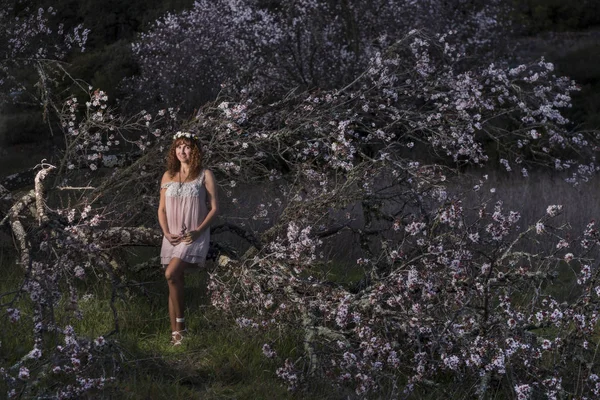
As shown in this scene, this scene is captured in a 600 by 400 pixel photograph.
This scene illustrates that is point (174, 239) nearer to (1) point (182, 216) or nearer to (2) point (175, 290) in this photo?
(1) point (182, 216)

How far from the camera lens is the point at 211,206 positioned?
22.3 ft

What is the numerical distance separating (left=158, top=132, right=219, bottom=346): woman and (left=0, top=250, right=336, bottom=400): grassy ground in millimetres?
286

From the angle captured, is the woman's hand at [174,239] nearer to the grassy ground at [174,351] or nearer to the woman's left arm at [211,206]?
the woman's left arm at [211,206]

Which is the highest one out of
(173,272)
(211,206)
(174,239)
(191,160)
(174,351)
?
(191,160)

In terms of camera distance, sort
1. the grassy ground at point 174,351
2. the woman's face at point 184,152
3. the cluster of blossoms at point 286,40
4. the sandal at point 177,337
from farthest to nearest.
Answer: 1. the cluster of blossoms at point 286,40
2. the woman's face at point 184,152
3. the sandal at point 177,337
4. the grassy ground at point 174,351

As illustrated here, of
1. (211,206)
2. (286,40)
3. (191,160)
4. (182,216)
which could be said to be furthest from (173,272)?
(286,40)

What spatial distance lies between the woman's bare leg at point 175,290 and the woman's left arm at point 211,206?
21 centimetres

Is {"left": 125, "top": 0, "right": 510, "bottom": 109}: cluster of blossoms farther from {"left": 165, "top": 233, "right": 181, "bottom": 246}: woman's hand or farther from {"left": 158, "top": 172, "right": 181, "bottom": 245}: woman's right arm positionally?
{"left": 165, "top": 233, "right": 181, "bottom": 246}: woman's hand

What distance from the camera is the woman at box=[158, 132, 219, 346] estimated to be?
6.65 m

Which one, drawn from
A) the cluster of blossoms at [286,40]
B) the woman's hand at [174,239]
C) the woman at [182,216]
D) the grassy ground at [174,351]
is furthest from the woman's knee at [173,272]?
the cluster of blossoms at [286,40]

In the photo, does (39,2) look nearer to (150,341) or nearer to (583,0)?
(150,341)

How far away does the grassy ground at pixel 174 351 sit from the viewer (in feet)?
17.8

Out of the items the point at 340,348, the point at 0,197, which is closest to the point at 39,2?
the point at 0,197

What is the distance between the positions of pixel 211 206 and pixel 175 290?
2.41 ft
